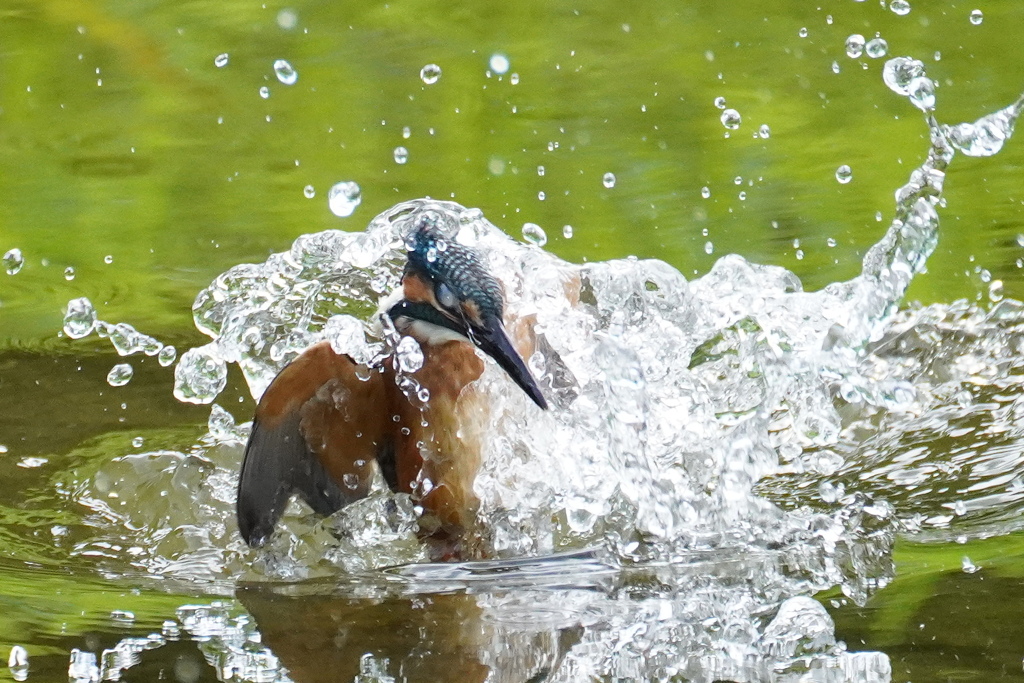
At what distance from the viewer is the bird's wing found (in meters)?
2.90

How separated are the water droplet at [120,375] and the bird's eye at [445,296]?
3.91 ft

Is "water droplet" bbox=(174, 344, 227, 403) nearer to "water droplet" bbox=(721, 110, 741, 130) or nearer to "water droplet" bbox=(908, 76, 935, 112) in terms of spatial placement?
"water droplet" bbox=(908, 76, 935, 112)

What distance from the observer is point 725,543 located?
246cm

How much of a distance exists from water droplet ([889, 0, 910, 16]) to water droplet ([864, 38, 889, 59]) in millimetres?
227

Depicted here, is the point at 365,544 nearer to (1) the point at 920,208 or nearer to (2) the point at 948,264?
(1) the point at 920,208

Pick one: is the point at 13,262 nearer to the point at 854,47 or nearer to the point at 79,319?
the point at 79,319

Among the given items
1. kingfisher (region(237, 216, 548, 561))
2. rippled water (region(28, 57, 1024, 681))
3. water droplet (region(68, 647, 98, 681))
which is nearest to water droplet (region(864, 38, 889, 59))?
rippled water (region(28, 57, 1024, 681))

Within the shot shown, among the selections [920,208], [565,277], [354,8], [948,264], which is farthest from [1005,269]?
[354,8]

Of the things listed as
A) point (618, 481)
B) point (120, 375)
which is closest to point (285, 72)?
point (120, 375)

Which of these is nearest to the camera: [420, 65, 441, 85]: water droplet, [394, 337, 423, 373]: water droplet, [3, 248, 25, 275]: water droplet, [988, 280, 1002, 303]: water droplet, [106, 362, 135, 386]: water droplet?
[394, 337, 423, 373]: water droplet

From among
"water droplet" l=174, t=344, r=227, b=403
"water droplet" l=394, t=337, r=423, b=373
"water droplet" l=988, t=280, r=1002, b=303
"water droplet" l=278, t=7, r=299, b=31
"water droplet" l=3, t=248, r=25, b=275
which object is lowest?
"water droplet" l=394, t=337, r=423, b=373

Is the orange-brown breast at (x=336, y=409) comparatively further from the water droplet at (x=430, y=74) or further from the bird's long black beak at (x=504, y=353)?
the water droplet at (x=430, y=74)

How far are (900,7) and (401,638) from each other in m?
4.41

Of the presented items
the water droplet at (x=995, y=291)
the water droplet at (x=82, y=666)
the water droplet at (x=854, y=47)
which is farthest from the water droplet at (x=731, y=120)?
the water droplet at (x=82, y=666)
